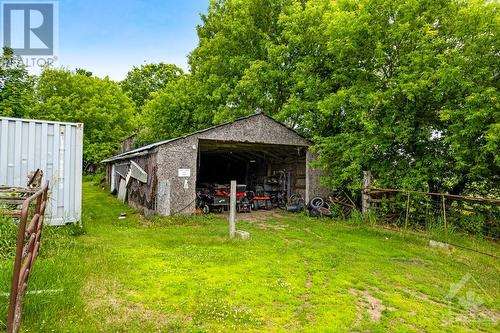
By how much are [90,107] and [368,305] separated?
2785cm

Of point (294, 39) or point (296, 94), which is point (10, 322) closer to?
point (296, 94)

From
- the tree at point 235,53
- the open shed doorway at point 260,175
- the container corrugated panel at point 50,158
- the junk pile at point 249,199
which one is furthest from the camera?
the tree at point 235,53

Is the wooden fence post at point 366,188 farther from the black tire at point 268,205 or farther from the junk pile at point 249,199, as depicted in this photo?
the black tire at point 268,205

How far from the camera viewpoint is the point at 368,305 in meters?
4.49

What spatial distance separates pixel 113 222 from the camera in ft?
34.3

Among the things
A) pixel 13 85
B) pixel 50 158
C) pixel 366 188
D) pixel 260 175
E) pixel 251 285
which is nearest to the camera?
pixel 251 285

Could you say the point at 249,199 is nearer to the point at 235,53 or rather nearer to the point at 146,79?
the point at 235,53

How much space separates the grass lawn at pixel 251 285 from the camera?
3.71 m

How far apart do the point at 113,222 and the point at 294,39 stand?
37.2 ft

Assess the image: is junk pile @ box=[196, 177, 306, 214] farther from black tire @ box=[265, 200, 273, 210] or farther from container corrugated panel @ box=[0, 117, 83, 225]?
container corrugated panel @ box=[0, 117, 83, 225]

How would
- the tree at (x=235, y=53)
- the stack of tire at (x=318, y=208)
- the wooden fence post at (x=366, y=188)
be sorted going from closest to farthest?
the wooden fence post at (x=366, y=188) → the stack of tire at (x=318, y=208) → the tree at (x=235, y=53)

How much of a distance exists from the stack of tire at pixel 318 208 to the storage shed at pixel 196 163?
0.43 m

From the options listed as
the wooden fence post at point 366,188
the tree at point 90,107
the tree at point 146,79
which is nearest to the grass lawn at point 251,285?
the wooden fence post at point 366,188

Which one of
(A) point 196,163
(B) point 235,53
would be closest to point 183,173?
(A) point 196,163
